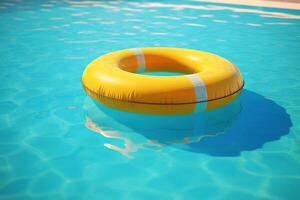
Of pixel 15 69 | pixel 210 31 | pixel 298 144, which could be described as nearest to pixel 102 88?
pixel 298 144

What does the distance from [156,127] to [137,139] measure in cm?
25

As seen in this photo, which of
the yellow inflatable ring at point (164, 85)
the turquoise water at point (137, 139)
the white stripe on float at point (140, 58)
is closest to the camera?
the turquoise water at point (137, 139)

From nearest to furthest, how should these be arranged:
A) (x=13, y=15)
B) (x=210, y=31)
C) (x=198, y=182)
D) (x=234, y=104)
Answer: (x=198, y=182) → (x=234, y=104) → (x=210, y=31) → (x=13, y=15)

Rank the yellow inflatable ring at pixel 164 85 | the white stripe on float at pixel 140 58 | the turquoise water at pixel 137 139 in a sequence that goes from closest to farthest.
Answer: the turquoise water at pixel 137 139 < the yellow inflatable ring at pixel 164 85 < the white stripe on float at pixel 140 58

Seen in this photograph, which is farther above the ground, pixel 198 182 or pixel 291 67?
pixel 291 67

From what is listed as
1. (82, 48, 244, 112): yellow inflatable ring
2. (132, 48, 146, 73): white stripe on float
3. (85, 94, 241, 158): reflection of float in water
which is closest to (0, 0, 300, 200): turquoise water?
(85, 94, 241, 158): reflection of float in water

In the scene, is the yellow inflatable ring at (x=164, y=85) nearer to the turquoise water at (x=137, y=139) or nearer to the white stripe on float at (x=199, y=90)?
the white stripe on float at (x=199, y=90)

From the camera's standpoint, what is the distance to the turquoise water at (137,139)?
239 centimetres

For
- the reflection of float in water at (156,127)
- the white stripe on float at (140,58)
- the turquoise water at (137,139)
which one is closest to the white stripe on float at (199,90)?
the reflection of float in water at (156,127)

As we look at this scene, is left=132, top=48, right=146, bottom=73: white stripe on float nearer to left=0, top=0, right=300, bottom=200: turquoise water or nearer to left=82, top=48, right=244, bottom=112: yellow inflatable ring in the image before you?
left=82, top=48, right=244, bottom=112: yellow inflatable ring

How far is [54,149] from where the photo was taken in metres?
2.84

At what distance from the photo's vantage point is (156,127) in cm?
314

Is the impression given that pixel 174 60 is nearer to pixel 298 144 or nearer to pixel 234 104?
pixel 234 104

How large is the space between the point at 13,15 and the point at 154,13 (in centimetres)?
385
